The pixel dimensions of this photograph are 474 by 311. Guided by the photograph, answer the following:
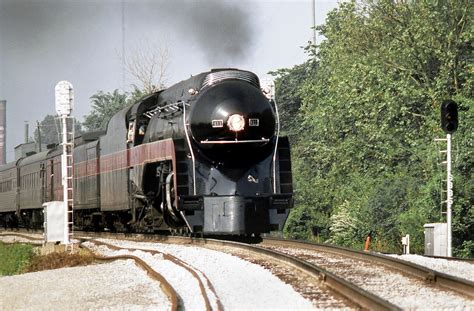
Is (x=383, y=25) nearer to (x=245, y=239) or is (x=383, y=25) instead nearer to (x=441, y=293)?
(x=245, y=239)

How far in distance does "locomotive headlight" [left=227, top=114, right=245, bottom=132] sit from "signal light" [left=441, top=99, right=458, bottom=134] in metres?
5.04

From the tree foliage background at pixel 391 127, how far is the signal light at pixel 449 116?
6.66 m

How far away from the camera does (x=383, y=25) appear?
35062mm

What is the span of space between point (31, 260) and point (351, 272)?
37.9 feet

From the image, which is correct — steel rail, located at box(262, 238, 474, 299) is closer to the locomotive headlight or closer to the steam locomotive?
the steam locomotive

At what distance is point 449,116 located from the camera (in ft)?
69.9

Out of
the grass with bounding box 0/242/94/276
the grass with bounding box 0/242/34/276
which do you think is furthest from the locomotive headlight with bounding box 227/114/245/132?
the grass with bounding box 0/242/34/276

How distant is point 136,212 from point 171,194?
446cm

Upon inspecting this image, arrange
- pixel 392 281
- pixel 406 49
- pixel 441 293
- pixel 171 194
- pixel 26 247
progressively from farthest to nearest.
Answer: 1. pixel 406 49
2. pixel 26 247
3. pixel 171 194
4. pixel 392 281
5. pixel 441 293

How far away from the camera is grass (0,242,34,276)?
2466cm

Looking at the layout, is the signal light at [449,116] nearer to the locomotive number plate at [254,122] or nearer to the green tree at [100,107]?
the locomotive number plate at [254,122]

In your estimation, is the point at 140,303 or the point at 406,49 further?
the point at 406,49

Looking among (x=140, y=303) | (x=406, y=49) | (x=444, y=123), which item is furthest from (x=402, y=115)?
(x=140, y=303)

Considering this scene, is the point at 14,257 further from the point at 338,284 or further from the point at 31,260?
the point at 338,284
